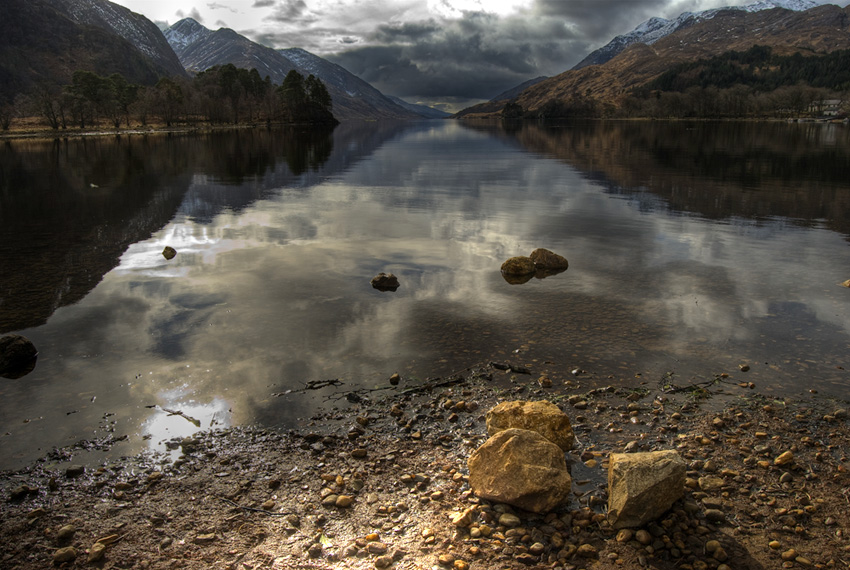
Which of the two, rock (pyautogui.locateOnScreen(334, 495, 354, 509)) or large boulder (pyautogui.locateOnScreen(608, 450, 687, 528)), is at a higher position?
large boulder (pyautogui.locateOnScreen(608, 450, 687, 528))

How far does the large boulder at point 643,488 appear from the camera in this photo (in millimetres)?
7727

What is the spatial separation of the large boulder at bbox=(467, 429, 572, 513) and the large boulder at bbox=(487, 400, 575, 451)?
2.70 ft

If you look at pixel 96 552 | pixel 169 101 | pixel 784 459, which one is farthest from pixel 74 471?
pixel 169 101

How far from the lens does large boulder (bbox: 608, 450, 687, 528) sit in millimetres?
7727

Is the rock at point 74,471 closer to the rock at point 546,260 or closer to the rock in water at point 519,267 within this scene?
the rock in water at point 519,267

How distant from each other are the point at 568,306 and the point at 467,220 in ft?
51.8

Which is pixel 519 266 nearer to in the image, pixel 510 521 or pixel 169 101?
pixel 510 521

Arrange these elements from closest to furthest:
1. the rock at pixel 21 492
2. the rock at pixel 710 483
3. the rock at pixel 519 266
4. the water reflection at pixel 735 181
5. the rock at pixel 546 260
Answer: the rock at pixel 710 483 → the rock at pixel 21 492 → the rock at pixel 519 266 → the rock at pixel 546 260 → the water reflection at pixel 735 181

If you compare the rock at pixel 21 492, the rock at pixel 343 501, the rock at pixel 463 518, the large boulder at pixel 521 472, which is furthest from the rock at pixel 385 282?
the rock at pixel 21 492

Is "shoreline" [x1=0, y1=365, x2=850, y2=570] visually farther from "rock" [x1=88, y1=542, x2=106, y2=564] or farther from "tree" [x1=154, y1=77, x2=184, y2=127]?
"tree" [x1=154, y1=77, x2=184, y2=127]

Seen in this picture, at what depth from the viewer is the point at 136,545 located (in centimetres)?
783

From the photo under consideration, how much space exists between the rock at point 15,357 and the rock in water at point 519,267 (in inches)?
611

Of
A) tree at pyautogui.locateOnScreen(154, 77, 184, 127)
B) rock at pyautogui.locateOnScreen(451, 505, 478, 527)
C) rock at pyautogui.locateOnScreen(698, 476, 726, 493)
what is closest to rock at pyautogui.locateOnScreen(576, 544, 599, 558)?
rock at pyautogui.locateOnScreen(451, 505, 478, 527)

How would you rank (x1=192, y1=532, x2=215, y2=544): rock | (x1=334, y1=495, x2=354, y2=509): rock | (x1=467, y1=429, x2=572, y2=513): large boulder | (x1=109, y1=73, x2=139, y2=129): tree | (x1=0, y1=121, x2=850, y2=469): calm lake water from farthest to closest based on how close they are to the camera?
1. (x1=109, y1=73, x2=139, y2=129): tree
2. (x1=0, y1=121, x2=850, y2=469): calm lake water
3. (x1=334, y1=495, x2=354, y2=509): rock
4. (x1=467, y1=429, x2=572, y2=513): large boulder
5. (x1=192, y1=532, x2=215, y2=544): rock
